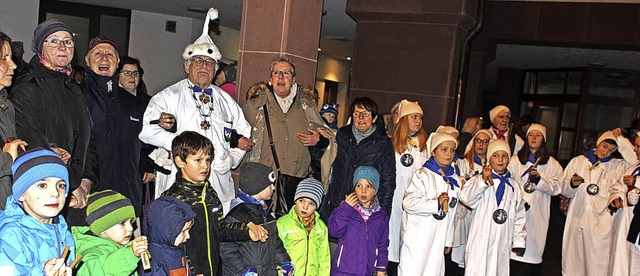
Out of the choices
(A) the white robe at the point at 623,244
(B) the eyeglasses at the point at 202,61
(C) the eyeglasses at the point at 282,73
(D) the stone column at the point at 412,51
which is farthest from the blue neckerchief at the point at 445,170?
(D) the stone column at the point at 412,51

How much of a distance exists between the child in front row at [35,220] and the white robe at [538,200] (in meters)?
5.06

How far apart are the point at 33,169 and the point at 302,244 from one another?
1.80m

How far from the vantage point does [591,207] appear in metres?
7.00

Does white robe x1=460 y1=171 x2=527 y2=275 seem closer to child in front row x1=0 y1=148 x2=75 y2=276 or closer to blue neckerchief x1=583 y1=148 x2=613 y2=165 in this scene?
blue neckerchief x1=583 y1=148 x2=613 y2=165

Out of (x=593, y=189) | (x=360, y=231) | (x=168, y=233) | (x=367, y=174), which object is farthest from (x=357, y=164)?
(x=593, y=189)

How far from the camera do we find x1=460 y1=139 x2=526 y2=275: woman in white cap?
226 inches

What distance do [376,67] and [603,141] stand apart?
2.92 meters

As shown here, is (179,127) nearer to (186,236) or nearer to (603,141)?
(186,236)

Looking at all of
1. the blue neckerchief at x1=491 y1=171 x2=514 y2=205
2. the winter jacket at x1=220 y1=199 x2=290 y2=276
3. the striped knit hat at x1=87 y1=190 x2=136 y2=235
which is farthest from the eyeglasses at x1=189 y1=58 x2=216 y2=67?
the blue neckerchief at x1=491 y1=171 x2=514 y2=205

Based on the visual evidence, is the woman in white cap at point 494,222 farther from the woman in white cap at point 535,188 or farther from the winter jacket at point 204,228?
the winter jacket at point 204,228

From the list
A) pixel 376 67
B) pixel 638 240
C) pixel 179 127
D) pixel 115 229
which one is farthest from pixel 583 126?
pixel 115 229

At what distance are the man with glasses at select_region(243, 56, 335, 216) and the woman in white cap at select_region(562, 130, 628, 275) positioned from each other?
343 cm

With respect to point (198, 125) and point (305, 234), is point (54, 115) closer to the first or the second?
point (198, 125)

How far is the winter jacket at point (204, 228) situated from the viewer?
352 centimetres
